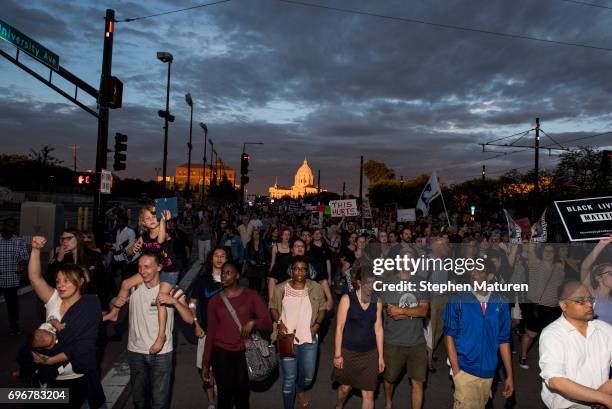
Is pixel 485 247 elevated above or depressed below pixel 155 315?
above

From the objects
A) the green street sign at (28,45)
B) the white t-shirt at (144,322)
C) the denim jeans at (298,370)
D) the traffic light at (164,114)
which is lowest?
the denim jeans at (298,370)

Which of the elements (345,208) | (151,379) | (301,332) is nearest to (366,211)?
(345,208)

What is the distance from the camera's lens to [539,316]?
248 inches

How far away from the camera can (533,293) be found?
22.0ft

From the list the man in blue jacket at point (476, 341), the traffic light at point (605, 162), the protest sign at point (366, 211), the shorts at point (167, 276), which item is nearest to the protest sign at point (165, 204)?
the shorts at point (167, 276)

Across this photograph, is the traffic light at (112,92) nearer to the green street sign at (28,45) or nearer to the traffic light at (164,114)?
the green street sign at (28,45)

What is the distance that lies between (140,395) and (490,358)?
3.09 m

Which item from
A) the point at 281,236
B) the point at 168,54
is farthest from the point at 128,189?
the point at 281,236

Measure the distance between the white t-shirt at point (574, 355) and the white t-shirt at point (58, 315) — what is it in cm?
334

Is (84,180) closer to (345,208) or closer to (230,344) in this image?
(345,208)

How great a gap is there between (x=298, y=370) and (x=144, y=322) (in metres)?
1.83

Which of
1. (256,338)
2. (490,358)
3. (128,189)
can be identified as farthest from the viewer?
(128,189)

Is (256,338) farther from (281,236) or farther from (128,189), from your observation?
(128,189)

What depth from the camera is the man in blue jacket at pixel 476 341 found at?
405 cm
